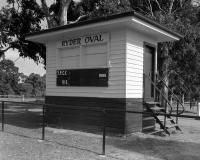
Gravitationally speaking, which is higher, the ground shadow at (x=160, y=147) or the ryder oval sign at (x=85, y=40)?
the ryder oval sign at (x=85, y=40)

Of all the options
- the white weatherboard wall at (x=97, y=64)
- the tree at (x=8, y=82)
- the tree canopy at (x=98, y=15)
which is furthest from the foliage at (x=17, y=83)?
the white weatherboard wall at (x=97, y=64)

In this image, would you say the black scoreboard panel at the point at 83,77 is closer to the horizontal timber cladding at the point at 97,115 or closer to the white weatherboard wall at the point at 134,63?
the horizontal timber cladding at the point at 97,115

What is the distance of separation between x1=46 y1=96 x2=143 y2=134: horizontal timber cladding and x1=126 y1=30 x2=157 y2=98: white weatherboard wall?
33cm

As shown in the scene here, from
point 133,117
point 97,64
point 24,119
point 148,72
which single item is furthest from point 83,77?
point 24,119

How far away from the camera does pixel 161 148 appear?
7547mm

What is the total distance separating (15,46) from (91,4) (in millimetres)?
5600

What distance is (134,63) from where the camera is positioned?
30.9 ft

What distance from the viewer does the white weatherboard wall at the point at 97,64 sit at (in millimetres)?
9141

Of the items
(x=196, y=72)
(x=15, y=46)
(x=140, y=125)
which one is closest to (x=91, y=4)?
(x=15, y=46)

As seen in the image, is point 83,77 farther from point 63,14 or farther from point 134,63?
point 63,14

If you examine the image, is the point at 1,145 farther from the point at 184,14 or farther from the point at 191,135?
the point at 184,14

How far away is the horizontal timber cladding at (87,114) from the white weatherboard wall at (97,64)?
18 centimetres

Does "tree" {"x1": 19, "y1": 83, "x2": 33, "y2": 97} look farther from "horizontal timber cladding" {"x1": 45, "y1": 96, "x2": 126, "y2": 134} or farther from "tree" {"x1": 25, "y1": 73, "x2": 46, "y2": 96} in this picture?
"horizontal timber cladding" {"x1": 45, "y1": 96, "x2": 126, "y2": 134}

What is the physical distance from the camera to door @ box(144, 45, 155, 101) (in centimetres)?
1030
